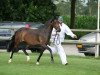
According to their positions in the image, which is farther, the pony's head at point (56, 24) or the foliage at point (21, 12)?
the foliage at point (21, 12)

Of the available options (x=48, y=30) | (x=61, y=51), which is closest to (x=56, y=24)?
(x=48, y=30)

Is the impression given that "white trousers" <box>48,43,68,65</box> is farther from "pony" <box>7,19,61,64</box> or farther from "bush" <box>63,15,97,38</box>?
"bush" <box>63,15,97,38</box>

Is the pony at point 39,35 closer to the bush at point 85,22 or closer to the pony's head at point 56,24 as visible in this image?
the pony's head at point 56,24

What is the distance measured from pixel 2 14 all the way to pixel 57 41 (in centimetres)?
2079

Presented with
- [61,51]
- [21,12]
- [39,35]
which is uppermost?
[39,35]

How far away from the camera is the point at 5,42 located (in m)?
25.2

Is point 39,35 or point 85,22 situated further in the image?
point 85,22

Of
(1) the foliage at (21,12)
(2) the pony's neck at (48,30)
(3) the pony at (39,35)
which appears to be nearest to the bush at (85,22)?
(1) the foliage at (21,12)

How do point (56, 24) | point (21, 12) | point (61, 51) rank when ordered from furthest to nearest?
point (21, 12), point (61, 51), point (56, 24)

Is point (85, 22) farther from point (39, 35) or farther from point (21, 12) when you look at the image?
point (39, 35)

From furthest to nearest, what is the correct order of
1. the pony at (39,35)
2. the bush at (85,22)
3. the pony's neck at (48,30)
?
the bush at (85,22)
the pony's neck at (48,30)
the pony at (39,35)

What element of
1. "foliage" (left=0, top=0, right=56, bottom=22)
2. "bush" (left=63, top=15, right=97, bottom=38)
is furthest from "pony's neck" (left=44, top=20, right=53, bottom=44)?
"bush" (left=63, top=15, right=97, bottom=38)

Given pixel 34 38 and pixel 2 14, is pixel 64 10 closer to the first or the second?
pixel 2 14

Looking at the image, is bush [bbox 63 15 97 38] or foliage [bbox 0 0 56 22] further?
Answer: bush [bbox 63 15 97 38]
